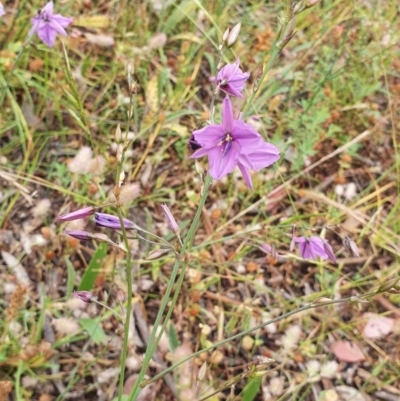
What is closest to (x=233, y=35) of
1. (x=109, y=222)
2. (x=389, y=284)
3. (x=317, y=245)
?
(x=109, y=222)

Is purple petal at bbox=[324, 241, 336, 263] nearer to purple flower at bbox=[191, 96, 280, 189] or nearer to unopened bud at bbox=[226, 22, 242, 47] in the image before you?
purple flower at bbox=[191, 96, 280, 189]

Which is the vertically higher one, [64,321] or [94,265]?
[94,265]

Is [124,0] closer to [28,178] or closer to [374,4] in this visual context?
[28,178]

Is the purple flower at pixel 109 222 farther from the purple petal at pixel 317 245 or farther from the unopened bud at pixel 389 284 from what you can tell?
the purple petal at pixel 317 245

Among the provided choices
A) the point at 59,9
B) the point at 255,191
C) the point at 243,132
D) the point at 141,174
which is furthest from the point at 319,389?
the point at 59,9

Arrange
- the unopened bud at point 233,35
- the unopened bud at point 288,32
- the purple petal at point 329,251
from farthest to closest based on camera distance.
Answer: the purple petal at point 329,251, the unopened bud at point 233,35, the unopened bud at point 288,32

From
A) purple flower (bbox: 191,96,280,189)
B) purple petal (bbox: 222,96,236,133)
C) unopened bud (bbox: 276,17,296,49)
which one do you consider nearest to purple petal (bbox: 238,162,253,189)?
purple flower (bbox: 191,96,280,189)

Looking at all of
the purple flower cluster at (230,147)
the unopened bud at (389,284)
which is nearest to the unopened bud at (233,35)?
the purple flower cluster at (230,147)
